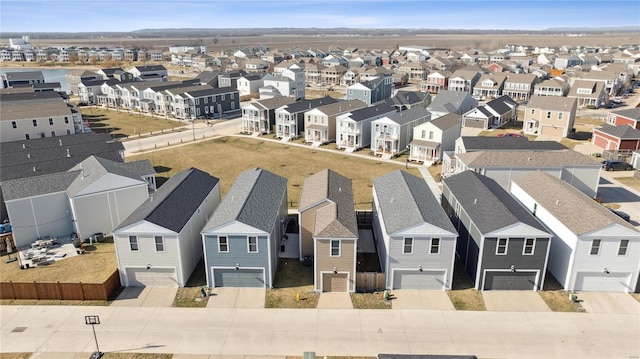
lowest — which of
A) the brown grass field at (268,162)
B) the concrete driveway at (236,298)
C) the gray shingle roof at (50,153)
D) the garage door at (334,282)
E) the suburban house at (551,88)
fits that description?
the concrete driveway at (236,298)

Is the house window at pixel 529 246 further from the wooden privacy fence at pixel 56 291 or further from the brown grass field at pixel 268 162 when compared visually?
the wooden privacy fence at pixel 56 291

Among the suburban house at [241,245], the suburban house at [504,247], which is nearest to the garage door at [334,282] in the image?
the suburban house at [241,245]

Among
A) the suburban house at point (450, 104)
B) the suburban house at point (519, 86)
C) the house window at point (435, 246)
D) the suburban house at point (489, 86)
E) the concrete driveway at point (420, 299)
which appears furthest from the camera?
the suburban house at point (489, 86)

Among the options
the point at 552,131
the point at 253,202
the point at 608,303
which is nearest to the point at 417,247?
the point at 253,202

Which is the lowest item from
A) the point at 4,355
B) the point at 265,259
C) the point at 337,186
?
the point at 4,355

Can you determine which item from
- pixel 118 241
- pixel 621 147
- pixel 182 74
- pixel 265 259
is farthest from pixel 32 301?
pixel 182 74

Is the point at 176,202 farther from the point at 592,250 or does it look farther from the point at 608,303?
the point at 608,303

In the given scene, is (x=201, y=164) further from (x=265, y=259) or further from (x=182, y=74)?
(x=182, y=74)
